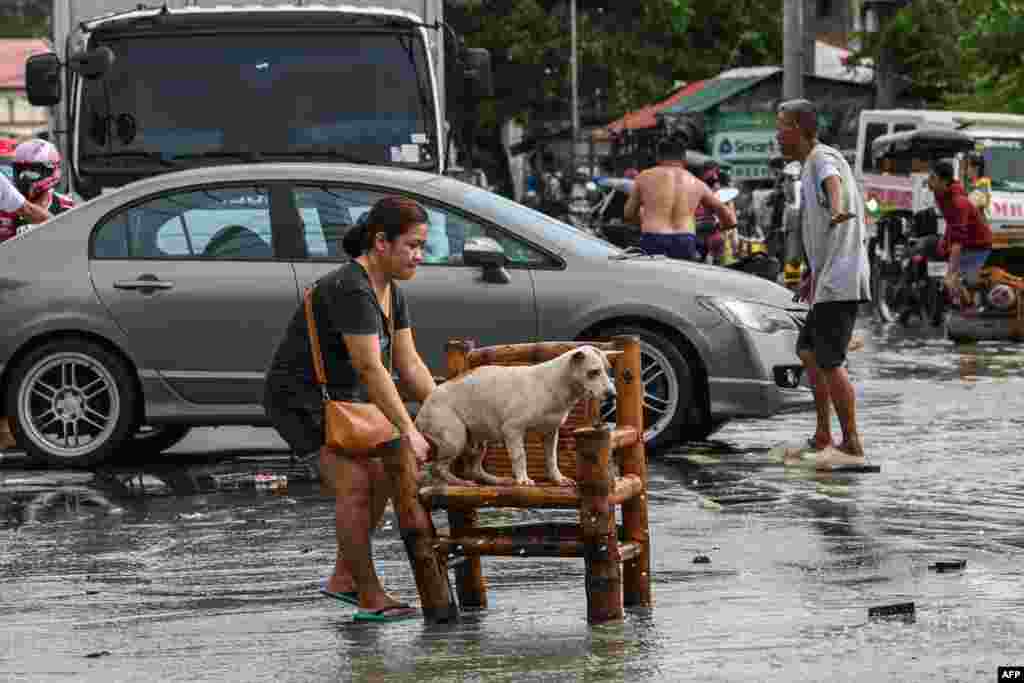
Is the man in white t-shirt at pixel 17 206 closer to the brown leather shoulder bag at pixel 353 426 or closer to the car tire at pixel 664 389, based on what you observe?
the car tire at pixel 664 389

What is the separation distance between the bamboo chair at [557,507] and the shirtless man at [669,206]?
8675mm

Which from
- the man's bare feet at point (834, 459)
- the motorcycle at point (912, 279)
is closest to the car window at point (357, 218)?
the man's bare feet at point (834, 459)

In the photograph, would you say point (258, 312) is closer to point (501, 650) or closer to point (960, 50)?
point (501, 650)

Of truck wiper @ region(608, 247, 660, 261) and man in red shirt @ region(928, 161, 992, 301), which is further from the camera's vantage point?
man in red shirt @ region(928, 161, 992, 301)

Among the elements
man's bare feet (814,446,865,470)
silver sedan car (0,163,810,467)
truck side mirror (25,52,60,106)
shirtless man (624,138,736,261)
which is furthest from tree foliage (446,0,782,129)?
man's bare feet (814,446,865,470)

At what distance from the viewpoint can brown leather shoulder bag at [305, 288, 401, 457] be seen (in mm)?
7902

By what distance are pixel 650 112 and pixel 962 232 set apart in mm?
50394

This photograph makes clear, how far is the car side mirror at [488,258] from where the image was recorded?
1261cm

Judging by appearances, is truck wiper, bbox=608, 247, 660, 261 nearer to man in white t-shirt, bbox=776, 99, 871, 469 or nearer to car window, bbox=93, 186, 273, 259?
man in white t-shirt, bbox=776, 99, 871, 469

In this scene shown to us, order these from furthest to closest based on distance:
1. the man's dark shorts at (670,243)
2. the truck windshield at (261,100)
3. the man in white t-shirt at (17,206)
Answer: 1. the man's dark shorts at (670,243)
2. the truck windshield at (261,100)
3. the man in white t-shirt at (17,206)

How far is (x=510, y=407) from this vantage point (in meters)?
8.16

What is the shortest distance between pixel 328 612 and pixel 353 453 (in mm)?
634

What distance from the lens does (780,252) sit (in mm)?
34062

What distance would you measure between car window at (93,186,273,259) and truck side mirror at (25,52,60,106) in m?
3.67
